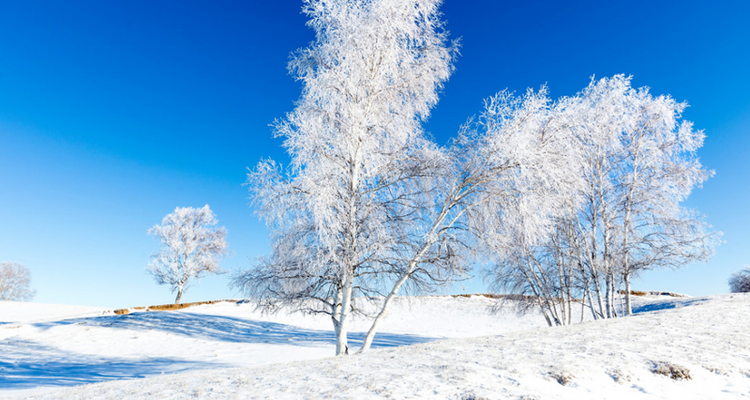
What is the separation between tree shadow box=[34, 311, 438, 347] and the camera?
60.0ft

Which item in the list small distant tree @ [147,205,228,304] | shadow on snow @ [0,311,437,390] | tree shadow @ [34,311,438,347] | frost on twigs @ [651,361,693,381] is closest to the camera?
frost on twigs @ [651,361,693,381]

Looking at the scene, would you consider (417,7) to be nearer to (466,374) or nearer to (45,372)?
(466,374)

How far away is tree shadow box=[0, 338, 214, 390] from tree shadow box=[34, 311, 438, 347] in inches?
146

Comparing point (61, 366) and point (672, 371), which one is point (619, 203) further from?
point (61, 366)

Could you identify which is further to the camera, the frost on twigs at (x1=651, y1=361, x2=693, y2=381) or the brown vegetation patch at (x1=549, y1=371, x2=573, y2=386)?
the frost on twigs at (x1=651, y1=361, x2=693, y2=381)

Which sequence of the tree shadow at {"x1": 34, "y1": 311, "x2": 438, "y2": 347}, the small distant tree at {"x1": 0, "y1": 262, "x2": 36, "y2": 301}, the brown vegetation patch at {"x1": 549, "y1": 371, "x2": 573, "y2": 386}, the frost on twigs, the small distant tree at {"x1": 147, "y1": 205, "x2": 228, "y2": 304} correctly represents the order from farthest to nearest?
1. the small distant tree at {"x1": 0, "y1": 262, "x2": 36, "y2": 301}
2. the small distant tree at {"x1": 147, "y1": 205, "x2": 228, "y2": 304}
3. the tree shadow at {"x1": 34, "y1": 311, "x2": 438, "y2": 347}
4. the frost on twigs
5. the brown vegetation patch at {"x1": 549, "y1": 371, "x2": 573, "y2": 386}

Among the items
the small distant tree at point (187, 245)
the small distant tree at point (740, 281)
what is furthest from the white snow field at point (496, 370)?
the small distant tree at point (740, 281)

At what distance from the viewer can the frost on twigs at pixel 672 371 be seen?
4.95 m

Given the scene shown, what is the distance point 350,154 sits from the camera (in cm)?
905

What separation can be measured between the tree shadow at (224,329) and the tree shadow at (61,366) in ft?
12.2

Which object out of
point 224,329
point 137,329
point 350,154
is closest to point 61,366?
point 137,329

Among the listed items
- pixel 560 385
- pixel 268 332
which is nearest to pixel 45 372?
pixel 268 332

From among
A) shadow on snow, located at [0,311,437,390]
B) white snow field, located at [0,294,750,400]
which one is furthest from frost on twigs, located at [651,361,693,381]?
shadow on snow, located at [0,311,437,390]

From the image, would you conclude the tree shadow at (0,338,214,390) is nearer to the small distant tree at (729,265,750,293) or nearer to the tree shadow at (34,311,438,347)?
the tree shadow at (34,311,438,347)
